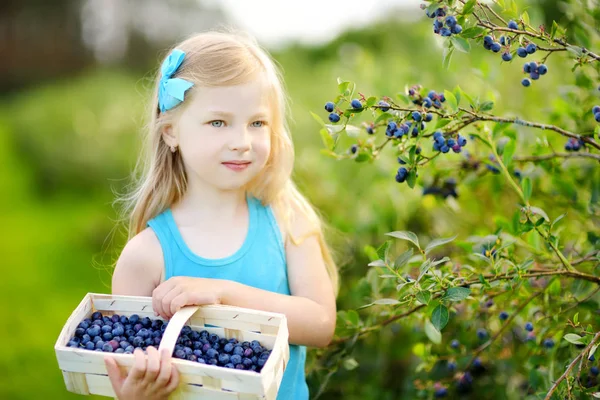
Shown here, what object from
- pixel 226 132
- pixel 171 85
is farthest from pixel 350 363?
pixel 171 85

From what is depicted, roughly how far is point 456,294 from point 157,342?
671mm

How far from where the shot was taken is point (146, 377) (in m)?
1.34

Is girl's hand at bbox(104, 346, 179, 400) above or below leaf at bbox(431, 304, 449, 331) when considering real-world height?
below

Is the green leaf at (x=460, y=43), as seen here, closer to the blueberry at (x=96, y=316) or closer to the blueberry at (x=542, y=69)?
the blueberry at (x=542, y=69)

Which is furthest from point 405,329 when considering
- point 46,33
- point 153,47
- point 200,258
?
point 46,33

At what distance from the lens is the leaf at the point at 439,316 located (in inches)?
58.9

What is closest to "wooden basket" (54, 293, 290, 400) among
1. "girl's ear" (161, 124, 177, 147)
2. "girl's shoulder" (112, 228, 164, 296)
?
"girl's shoulder" (112, 228, 164, 296)

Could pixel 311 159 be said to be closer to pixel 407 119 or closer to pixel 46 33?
pixel 407 119

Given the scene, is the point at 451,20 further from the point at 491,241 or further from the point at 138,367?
the point at 138,367

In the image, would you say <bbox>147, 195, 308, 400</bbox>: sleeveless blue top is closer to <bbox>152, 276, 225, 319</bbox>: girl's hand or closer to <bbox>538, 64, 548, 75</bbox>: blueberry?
<bbox>152, 276, 225, 319</bbox>: girl's hand

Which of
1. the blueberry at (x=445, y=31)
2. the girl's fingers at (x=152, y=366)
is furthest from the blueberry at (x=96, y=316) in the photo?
the blueberry at (x=445, y=31)

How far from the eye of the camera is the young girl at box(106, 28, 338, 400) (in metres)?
1.64

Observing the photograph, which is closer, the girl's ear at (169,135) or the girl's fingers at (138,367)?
the girl's fingers at (138,367)

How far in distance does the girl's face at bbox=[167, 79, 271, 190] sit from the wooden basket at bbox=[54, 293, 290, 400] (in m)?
0.36
